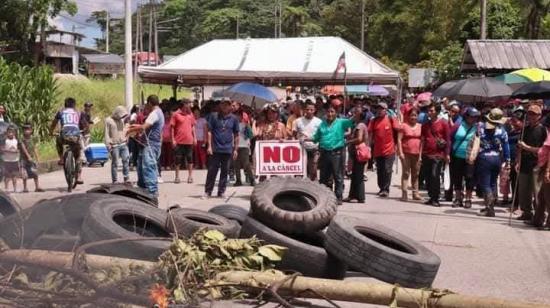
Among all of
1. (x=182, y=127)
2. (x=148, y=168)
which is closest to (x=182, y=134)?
(x=182, y=127)

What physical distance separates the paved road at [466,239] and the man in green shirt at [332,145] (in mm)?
669

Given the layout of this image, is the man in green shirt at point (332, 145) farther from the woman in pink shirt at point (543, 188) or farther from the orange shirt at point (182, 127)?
the orange shirt at point (182, 127)

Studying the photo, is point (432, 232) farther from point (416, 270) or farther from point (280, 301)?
point (280, 301)

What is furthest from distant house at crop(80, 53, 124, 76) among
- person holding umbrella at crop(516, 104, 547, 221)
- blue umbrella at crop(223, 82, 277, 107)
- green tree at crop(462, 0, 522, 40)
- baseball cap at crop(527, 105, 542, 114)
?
baseball cap at crop(527, 105, 542, 114)

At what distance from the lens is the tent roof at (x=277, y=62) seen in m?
18.2

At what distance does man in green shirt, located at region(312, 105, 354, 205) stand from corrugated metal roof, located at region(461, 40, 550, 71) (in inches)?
487

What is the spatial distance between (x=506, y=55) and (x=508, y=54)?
19 centimetres

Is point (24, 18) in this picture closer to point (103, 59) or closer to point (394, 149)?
point (394, 149)

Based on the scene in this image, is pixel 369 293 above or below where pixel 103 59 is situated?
below

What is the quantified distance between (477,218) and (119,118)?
7.04 m

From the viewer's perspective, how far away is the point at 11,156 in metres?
13.2

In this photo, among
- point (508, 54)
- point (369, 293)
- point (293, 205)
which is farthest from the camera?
point (508, 54)

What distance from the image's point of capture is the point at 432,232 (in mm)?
10523

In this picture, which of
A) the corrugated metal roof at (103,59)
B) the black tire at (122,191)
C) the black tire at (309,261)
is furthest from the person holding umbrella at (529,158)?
the corrugated metal roof at (103,59)
